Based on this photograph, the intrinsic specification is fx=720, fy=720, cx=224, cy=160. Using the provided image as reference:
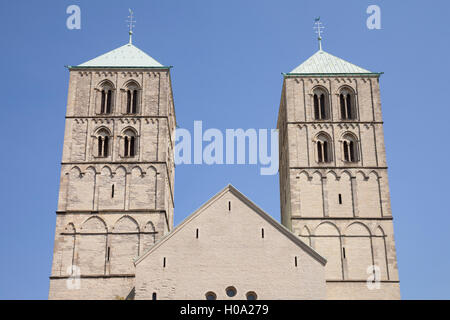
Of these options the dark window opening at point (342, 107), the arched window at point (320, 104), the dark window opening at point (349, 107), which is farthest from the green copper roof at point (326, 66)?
the dark window opening at point (349, 107)

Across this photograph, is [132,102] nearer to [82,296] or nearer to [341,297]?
[82,296]

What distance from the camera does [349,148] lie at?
39406 mm

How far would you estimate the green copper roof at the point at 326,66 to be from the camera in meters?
41.4

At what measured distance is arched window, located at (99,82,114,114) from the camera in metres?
40.5

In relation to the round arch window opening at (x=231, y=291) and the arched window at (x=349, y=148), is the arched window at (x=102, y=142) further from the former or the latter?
the arched window at (x=349, y=148)

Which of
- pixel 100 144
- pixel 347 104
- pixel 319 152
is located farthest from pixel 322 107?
pixel 100 144

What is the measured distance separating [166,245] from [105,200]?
7888 millimetres

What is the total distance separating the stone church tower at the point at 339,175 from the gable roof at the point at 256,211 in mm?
5423

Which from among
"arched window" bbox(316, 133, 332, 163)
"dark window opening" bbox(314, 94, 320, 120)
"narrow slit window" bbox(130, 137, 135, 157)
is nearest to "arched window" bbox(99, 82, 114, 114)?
"narrow slit window" bbox(130, 137, 135, 157)

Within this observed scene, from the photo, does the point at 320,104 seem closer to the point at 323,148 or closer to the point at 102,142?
the point at 323,148

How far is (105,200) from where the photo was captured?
38.0 meters

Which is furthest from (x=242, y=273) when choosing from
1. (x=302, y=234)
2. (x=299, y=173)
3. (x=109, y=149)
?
(x=109, y=149)

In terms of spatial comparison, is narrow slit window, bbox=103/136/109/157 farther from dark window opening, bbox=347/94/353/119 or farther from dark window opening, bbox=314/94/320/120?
dark window opening, bbox=347/94/353/119

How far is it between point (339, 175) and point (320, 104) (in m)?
4.52
